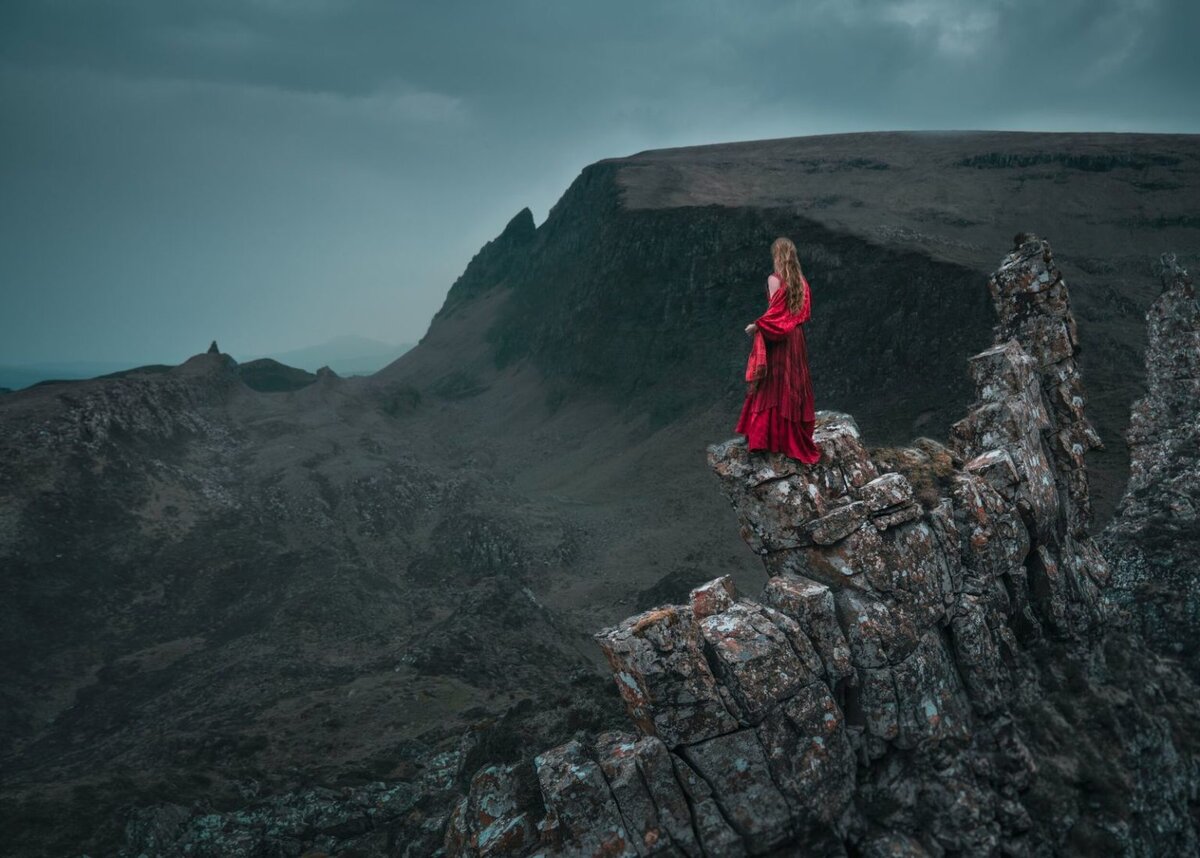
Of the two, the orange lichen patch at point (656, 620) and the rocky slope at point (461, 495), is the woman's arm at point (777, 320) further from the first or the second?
the orange lichen patch at point (656, 620)

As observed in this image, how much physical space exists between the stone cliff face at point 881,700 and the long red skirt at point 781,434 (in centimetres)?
26

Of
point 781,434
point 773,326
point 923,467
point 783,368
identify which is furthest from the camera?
point 923,467

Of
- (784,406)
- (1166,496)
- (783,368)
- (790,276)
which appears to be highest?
(790,276)

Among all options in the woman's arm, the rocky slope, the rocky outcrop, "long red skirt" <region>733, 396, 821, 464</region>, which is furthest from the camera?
the rocky slope

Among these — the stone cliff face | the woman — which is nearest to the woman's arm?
the woman

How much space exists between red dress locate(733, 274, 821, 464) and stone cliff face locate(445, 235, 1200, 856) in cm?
44

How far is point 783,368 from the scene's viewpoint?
11172 millimetres

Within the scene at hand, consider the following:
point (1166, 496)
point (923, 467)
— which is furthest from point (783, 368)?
point (1166, 496)

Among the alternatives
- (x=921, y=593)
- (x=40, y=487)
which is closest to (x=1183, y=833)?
(x=921, y=593)

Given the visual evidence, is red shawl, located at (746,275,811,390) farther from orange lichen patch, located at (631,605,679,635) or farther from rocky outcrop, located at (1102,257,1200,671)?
rocky outcrop, located at (1102,257,1200,671)

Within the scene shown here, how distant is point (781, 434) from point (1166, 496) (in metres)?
13.7

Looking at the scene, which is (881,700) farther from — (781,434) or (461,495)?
(461,495)

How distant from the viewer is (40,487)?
1318 inches

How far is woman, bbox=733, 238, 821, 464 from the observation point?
11141 mm
